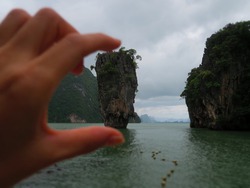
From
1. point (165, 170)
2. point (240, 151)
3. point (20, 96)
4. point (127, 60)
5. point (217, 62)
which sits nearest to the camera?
point (20, 96)

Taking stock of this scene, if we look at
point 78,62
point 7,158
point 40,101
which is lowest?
point 7,158

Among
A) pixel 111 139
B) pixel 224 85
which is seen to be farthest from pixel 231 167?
pixel 224 85

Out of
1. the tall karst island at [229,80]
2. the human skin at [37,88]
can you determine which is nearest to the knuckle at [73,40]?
the human skin at [37,88]

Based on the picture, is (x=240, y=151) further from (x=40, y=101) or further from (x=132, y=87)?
(x=132, y=87)

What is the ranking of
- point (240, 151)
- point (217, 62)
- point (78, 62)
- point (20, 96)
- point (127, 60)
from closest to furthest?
point (20, 96) < point (78, 62) < point (240, 151) < point (217, 62) < point (127, 60)

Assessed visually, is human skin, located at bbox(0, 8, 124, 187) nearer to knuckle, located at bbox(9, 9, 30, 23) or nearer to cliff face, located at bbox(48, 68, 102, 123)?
knuckle, located at bbox(9, 9, 30, 23)

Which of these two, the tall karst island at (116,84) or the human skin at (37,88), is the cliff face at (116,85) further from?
the human skin at (37,88)

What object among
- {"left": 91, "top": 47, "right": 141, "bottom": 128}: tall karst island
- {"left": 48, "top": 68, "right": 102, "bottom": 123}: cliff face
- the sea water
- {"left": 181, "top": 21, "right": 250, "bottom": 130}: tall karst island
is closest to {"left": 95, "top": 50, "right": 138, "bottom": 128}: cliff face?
{"left": 91, "top": 47, "right": 141, "bottom": 128}: tall karst island

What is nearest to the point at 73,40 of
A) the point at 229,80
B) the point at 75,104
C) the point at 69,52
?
the point at 69,52
